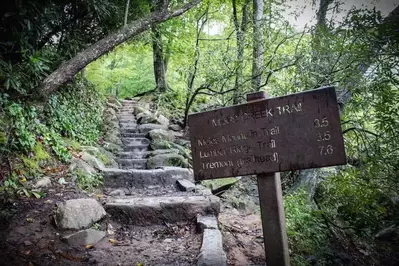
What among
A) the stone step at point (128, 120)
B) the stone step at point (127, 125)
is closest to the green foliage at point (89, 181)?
the stone step at point (127, 125)

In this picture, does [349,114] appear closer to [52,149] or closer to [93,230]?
[93,230]

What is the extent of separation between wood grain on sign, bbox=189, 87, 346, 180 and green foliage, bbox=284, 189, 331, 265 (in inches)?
90.4

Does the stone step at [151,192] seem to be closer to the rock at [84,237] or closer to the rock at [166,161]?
the rock at [166,161]

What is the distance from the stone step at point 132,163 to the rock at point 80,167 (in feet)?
5.23

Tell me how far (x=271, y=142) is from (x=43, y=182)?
141 inches

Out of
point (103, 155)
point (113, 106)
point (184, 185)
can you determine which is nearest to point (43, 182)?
point (103, 155)

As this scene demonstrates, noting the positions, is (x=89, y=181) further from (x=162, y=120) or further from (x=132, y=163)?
(x=162, y=120)

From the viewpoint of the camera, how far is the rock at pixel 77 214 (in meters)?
3.19

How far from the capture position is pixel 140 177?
17.6ft

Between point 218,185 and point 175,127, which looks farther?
point 175,127

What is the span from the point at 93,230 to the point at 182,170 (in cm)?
285

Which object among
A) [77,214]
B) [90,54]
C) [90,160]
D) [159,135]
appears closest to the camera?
[77,214]

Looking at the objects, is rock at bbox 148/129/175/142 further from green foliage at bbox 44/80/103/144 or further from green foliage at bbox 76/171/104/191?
green foliage at bbox 76/171/104/191

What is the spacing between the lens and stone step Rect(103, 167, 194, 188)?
515 centimetres
